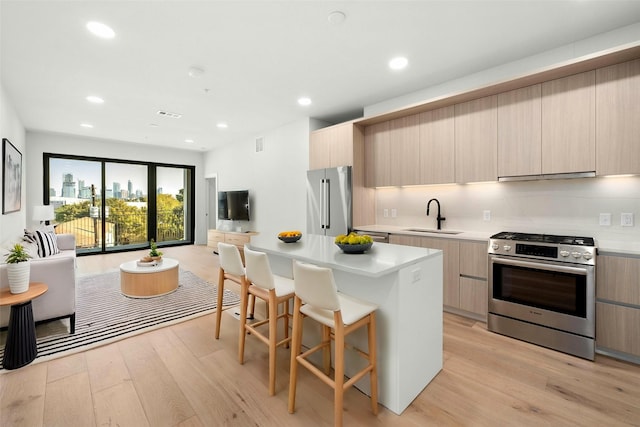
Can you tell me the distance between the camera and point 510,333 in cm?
274

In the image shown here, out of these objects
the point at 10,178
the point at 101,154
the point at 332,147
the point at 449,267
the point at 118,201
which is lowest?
the point at 449,267

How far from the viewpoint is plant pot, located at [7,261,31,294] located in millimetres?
2361

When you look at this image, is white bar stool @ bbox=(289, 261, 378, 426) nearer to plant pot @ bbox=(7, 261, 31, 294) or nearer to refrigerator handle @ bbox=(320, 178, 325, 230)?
plant pot @ bbox=(7, 261, 31, 294)

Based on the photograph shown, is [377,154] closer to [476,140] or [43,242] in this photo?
[476,140]

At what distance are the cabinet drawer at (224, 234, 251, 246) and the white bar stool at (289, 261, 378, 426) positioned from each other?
4692 millimetres

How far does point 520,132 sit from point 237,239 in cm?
561

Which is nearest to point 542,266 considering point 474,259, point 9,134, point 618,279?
point 618,279

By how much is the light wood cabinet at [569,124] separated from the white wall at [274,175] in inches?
133

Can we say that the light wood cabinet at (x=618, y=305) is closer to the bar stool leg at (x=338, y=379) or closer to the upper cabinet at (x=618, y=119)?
the upper cabinet at (x=618, y=119)

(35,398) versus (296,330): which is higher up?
(296,330)

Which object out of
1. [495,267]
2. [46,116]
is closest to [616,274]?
[495,267]

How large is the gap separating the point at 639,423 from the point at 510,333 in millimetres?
1066

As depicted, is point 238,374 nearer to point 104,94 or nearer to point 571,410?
point 571,410

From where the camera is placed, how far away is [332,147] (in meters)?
4.57
